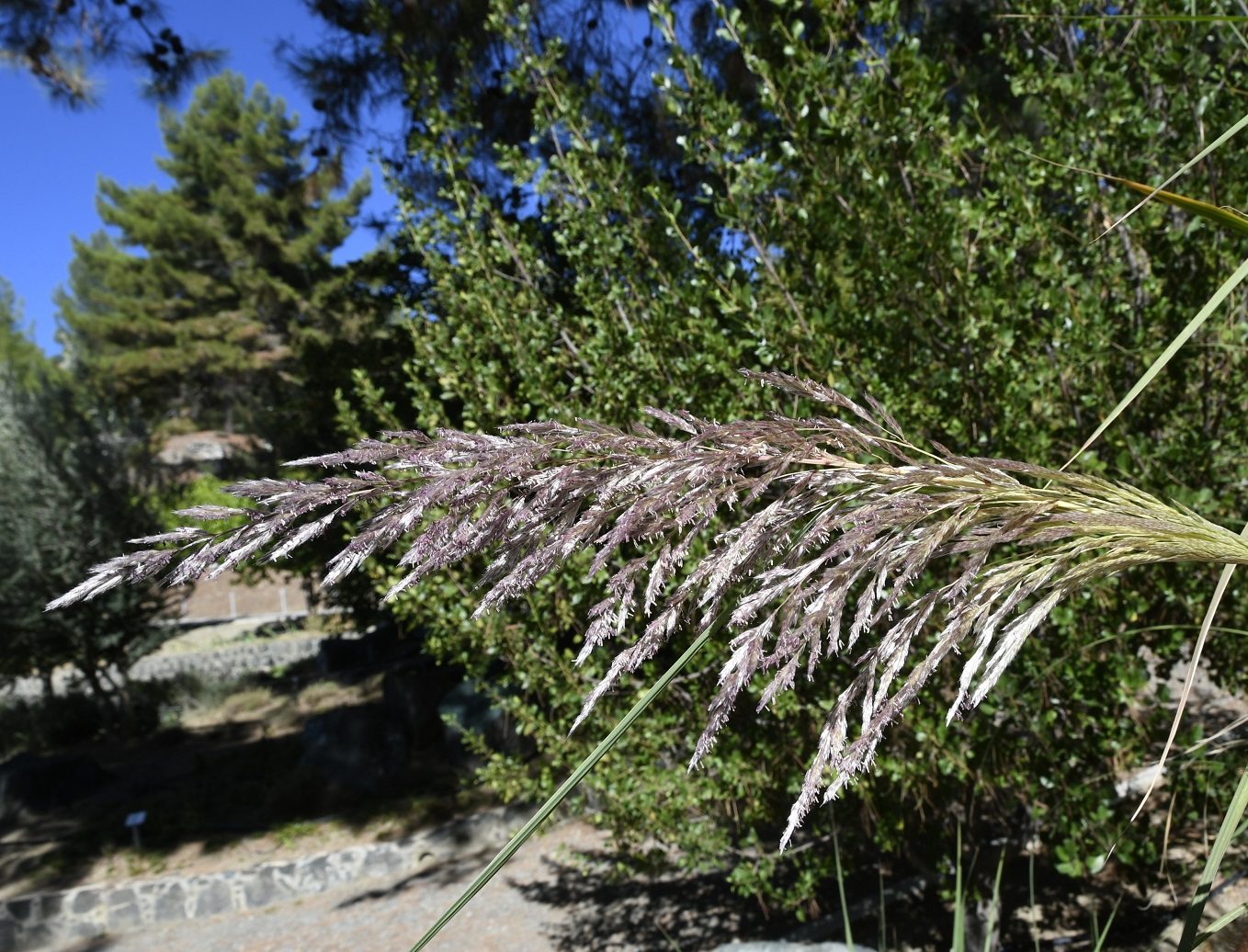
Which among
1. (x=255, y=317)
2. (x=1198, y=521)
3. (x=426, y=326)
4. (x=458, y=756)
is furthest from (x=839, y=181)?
(x=255, y=317)

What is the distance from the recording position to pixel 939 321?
2.95 meters

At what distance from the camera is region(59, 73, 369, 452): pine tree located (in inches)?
1064

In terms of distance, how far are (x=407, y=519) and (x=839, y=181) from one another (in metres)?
2.42

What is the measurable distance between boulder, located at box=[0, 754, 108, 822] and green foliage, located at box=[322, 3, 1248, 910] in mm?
9337

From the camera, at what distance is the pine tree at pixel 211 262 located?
2702 centimetres

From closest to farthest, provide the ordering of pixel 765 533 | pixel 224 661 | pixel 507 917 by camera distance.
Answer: pixel 765 533 < pixel 507 917 < pixel 224 661

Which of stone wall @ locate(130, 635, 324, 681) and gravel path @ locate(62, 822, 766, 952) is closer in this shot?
gravel path @ locate(62, 822, 766, 952)

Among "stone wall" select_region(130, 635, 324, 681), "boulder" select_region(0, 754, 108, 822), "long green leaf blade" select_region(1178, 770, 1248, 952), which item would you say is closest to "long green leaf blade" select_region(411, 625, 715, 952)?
"long green leaf blade" select_region(1178, 770, 1248, 952)

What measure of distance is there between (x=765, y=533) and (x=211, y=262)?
31.8m

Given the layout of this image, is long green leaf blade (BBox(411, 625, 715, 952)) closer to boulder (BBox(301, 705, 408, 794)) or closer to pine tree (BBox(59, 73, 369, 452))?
boulder (BBox(301, 705, 408, 794))

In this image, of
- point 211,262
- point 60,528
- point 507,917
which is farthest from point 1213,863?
point 211,262

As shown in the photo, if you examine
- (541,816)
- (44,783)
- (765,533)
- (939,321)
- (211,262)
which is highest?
(211,262)

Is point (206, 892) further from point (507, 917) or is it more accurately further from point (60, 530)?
point (60, 530)

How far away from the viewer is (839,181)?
9.95 ft
